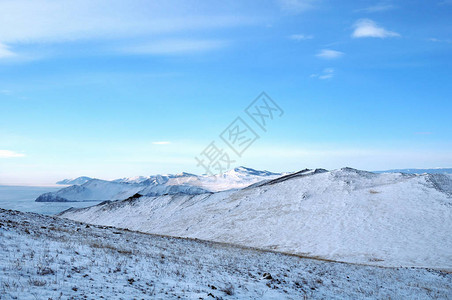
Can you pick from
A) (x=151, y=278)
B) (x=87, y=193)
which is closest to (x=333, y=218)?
(x=151, y=278)

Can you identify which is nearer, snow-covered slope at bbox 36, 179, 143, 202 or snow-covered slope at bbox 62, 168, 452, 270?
snow-covered slope at bbox 62, 168, 452, 270

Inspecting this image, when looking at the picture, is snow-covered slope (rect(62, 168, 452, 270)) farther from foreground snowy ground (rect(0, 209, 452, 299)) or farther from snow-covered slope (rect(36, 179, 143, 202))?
snow-covered slope (rect(36, 179, 143, 202))

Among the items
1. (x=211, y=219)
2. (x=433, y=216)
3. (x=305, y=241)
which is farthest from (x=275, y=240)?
(x=433, y=216)

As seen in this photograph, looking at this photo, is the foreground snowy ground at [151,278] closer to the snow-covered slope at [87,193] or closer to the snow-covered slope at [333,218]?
the snow-covered slope at [333,218]

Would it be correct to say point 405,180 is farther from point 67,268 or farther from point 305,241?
point 67,268

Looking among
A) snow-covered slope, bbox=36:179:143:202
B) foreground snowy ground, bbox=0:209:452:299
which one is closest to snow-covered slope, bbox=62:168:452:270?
foreground snowy ground, bbox=0:209:452:299

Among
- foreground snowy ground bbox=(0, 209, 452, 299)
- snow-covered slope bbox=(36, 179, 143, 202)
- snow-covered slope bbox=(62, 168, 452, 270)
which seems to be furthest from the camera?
snow-covered slope bbox=(36, 179, 143, 202)

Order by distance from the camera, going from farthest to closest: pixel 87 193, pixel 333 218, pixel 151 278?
1. pixel 87 193
2. pixel 333 218
3. pixel 151 278

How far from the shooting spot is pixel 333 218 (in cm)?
5131

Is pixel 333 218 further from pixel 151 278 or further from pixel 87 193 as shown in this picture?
pixel 87 193

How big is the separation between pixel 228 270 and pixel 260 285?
264 centimetres

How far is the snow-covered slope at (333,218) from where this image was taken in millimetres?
39656

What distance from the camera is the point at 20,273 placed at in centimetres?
1009

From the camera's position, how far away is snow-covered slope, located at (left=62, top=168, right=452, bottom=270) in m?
39.7
